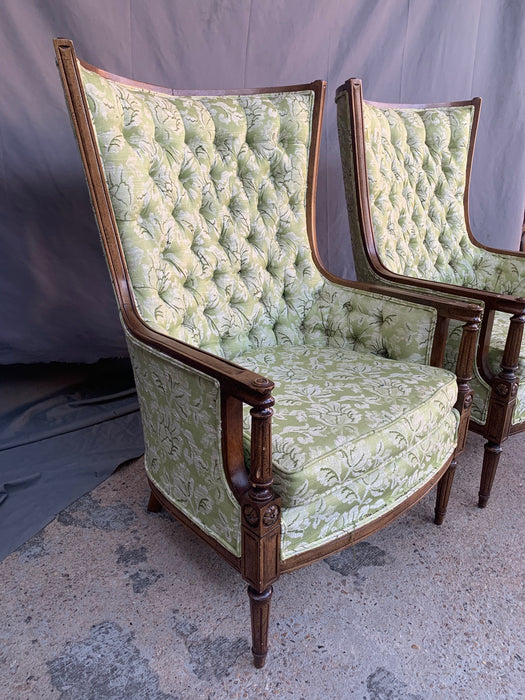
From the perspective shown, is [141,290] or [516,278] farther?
[516,278]

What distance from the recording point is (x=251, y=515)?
3.06 feet

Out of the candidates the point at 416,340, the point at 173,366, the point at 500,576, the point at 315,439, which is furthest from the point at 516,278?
the point at 173,366

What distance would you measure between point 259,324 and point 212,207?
38 cm

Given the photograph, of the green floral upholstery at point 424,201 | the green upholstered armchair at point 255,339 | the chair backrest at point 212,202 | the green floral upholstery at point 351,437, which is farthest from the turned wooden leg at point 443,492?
the chair backrest at point 212,202

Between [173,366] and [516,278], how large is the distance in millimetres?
1558

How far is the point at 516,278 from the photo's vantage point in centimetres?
198

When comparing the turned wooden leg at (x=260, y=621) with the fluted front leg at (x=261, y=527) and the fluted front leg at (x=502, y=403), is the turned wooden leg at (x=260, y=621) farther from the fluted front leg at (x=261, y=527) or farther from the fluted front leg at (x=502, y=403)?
the fluted front leg at (x=502, y=403)

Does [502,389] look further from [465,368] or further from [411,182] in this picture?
[411,182]

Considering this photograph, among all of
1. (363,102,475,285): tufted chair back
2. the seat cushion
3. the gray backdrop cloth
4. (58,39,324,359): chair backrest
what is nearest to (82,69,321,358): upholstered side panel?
(58,39,324,359): chair backrest

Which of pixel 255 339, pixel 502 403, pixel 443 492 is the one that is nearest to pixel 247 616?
pixel 443 492

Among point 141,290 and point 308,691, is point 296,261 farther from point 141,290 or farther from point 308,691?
Result: point 308,691

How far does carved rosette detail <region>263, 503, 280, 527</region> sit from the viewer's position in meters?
0.92

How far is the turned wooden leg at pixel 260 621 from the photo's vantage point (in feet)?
3.29

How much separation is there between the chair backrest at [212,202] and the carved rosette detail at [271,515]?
0.51m
